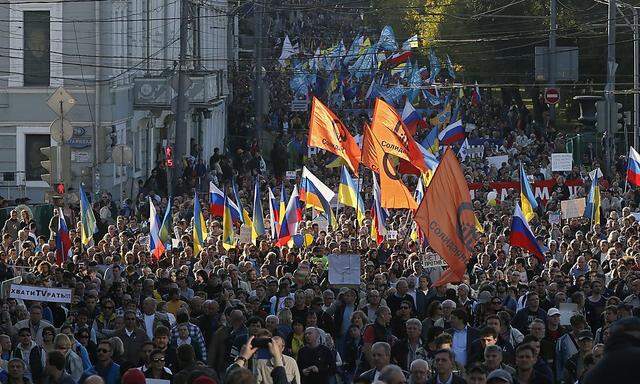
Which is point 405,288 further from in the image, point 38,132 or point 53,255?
point 38,132

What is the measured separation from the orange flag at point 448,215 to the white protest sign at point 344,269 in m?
0.83

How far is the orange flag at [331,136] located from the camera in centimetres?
2908

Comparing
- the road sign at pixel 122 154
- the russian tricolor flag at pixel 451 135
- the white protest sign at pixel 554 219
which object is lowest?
the white protest sign at pixel 554 219

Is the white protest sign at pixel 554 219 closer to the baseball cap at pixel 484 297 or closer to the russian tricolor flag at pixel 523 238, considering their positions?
the russian tricolor flag at pixel 523 238

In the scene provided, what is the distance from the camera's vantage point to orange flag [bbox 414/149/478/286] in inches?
744

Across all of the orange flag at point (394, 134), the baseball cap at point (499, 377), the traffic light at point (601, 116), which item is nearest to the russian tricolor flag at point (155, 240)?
the orange flag at point (394, 134)

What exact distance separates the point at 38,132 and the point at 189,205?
9679 millimetres

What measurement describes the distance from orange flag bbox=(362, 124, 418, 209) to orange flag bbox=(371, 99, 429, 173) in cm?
34

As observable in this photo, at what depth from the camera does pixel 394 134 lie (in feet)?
89.2

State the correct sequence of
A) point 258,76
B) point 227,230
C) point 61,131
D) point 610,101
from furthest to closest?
point 258,76 → point 610,101 → point 61,131 → point 227,230

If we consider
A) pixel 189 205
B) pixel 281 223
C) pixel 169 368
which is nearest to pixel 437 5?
pixel 189 205

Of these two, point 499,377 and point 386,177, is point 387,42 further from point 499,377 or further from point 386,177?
point 499,377

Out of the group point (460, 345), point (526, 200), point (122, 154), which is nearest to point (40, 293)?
point (460, 345)

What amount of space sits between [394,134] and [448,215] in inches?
315
